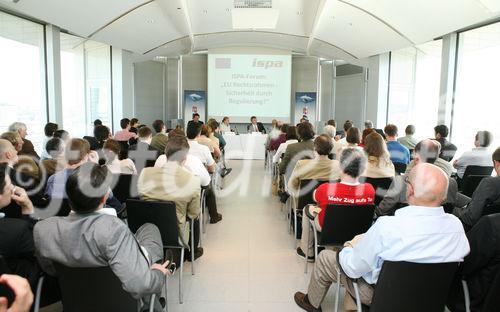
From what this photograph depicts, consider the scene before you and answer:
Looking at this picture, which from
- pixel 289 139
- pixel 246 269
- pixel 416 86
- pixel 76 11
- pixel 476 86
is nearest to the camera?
pixel 246 269

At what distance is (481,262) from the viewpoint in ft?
7.06

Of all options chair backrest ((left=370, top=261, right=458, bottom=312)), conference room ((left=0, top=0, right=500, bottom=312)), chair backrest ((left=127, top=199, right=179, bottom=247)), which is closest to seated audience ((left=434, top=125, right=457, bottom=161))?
conference room ((left=0, top=0, right=500, bottom=312))

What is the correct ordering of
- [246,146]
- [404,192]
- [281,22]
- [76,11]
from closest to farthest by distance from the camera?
[404,192] → [76,11] → [281,22] → [246,146]

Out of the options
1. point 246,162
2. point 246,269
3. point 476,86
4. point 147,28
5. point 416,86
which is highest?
point 147,28

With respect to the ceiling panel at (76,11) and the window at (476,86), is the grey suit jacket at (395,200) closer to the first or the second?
the window at (476,86)

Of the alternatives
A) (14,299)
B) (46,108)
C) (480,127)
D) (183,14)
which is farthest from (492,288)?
(183,14)

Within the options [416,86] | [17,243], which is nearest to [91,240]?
[17,243]

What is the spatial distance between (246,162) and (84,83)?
482 cm

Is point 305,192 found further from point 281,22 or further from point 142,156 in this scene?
point 281,22

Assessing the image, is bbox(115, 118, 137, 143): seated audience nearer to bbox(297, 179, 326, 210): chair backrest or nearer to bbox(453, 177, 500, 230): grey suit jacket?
bbox(297, 179, 326, 210): chair backrest

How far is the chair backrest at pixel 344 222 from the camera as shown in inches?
120

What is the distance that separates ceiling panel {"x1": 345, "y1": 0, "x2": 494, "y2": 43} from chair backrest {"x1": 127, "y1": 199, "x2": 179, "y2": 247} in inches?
221

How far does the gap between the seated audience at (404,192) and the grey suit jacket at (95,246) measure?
2.55m

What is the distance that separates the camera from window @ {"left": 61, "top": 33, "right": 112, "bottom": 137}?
888 cm
